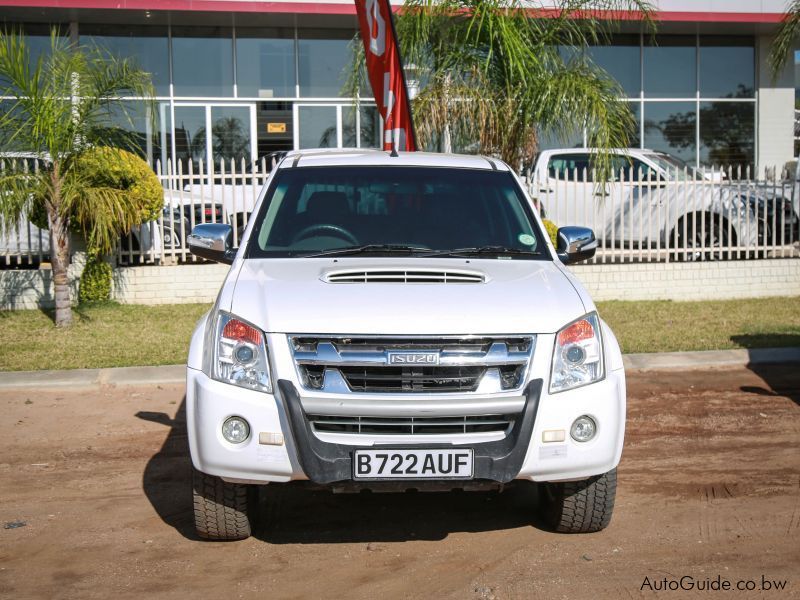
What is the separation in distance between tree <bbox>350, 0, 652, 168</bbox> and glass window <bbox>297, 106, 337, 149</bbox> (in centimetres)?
792

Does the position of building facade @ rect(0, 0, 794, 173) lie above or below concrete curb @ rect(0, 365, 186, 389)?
above

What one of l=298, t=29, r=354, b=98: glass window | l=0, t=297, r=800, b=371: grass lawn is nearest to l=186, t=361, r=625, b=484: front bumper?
l=0, t=297, r=800, b=371: grass lawn

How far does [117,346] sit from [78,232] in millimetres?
2729

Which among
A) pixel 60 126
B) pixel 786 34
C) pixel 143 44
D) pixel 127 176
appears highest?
pixel 143 44

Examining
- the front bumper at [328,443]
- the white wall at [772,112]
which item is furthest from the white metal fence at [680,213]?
the front bumper at [328,443]

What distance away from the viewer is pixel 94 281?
1284cm

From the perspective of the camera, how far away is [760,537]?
5.00m

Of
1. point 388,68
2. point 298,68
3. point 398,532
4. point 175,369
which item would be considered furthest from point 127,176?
point 298,68

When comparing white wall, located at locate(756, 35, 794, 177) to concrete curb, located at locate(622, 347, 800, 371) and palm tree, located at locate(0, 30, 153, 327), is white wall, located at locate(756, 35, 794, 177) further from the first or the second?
palm tree, located at locate(0, 30, 153, 327)

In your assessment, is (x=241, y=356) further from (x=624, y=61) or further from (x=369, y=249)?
(x=624, y=61)

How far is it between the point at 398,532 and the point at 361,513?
0.38 m

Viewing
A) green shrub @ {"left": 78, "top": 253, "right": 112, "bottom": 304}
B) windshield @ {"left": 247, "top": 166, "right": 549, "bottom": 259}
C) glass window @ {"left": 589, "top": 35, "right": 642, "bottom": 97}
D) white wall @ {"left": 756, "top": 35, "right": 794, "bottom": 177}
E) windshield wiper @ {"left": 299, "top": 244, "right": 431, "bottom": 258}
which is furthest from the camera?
white wall @ {"left": 756, "top": 35, "right": 794, "bottom": 177}

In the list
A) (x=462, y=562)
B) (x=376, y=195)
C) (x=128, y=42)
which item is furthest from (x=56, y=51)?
(x=128, y=42)

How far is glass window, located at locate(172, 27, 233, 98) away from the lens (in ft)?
67.2
